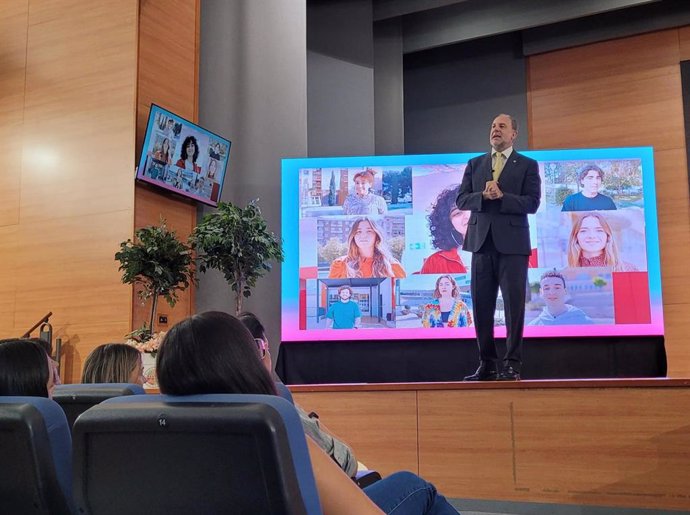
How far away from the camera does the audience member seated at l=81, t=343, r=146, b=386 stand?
256 cm

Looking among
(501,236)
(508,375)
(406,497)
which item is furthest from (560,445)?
(406,497)

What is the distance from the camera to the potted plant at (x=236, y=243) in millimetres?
5141

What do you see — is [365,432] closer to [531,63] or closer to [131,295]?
[131,295]

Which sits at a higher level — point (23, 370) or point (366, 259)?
point (366, 259)

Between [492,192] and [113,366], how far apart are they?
2.33 meters

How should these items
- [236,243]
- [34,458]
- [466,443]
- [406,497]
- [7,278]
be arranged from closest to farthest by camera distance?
[34,458]
[406,497]
[466,443]
[236,243]
[7,278]

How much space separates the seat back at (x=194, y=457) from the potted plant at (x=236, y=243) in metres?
3.79

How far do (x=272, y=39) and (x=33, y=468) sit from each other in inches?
227

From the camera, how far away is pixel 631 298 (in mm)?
6230

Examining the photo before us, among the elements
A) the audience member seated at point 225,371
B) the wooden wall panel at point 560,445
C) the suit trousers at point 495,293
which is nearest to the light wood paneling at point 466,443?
the wooden wall panel at point 560,445

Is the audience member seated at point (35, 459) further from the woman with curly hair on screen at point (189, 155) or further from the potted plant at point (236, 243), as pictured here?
the woman with curly hair on screen at point (189, 155)

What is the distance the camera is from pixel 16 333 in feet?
19.6

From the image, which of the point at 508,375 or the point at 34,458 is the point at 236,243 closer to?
the point at 508,375

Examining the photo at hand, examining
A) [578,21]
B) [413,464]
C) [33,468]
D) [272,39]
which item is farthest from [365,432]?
[578,21]
